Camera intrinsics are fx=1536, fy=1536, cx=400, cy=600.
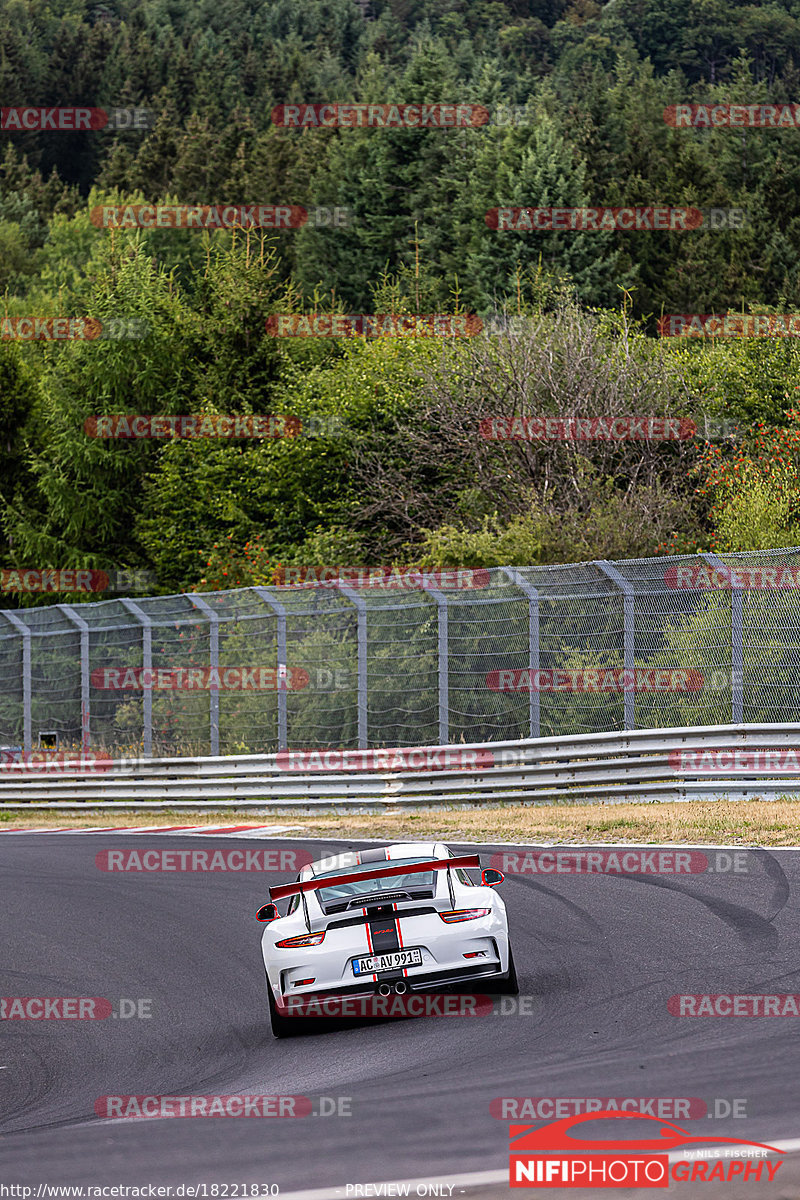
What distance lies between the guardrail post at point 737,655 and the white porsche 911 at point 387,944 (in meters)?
9.19

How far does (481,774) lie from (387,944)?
36.6 ft

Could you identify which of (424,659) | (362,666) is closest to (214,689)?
(362,666)

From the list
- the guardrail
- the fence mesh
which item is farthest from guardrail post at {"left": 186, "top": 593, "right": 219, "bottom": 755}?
the guardrail

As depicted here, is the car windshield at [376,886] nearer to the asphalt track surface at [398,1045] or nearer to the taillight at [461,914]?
the taillight at [461,914]

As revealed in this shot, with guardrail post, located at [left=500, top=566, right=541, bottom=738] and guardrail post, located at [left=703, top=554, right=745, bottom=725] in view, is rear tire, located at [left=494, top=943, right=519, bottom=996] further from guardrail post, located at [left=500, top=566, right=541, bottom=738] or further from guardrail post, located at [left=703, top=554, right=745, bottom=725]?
guardrail post, located at [left=500, top=566, right=541, bottom=738]

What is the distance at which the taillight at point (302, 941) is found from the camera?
8.35 metres

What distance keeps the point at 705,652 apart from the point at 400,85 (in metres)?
56.4

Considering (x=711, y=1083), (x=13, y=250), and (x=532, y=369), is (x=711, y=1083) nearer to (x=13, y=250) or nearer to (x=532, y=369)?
(x=532, y=369)

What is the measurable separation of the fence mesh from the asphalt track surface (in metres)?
4.21

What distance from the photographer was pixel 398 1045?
7.81 meters

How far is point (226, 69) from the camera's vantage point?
11844cm

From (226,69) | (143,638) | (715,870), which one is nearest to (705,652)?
(715,870)

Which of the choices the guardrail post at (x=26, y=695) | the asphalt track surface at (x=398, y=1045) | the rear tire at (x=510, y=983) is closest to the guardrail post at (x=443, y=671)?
the asphalt track surface at (x=398, y=1045)

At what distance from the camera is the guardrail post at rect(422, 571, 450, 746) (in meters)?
19.8
